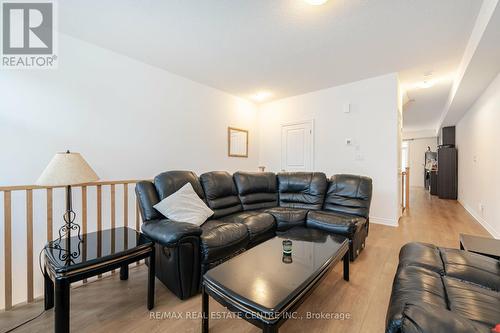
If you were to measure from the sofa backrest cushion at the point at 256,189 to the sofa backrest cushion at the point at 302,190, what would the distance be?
0.42 ft

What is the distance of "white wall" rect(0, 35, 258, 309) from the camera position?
205 cm

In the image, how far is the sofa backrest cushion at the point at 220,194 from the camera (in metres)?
2.64

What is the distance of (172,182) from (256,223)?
1.03m

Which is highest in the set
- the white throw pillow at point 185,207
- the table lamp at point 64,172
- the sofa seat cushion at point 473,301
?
the table lamp at point 64,172

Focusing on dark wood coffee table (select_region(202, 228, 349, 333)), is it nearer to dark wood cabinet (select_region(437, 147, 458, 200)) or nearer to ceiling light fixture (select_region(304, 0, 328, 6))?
ceiling light fixture (select_region(304, 0, 328, 6))

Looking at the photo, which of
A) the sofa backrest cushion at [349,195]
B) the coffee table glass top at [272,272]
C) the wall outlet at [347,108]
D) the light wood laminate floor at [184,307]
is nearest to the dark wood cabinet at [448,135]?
the wall outlet at [347,108]

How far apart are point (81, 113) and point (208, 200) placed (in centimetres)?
180

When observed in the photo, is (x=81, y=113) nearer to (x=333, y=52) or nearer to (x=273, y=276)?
(x=273, y=276)

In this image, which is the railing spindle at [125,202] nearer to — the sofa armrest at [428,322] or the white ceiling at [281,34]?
the white ceiling at [281,34]

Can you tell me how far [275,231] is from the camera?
2568 mm

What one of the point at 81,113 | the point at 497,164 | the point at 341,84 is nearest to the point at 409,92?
the point at 341,84

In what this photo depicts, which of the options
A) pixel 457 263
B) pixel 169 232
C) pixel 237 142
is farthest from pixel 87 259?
pixel 237 142

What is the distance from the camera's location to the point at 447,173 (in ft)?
20.1

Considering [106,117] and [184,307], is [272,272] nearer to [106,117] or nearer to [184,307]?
[184,307]
